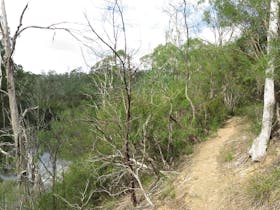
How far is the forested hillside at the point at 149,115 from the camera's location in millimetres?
7629

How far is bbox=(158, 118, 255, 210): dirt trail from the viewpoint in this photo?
7902mm

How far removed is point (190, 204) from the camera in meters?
8.20

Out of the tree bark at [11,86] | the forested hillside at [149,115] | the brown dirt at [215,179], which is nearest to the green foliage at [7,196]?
the forested hillside at [149,115]

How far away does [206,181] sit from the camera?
8688 mm

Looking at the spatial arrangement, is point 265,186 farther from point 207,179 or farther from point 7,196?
point 7,196

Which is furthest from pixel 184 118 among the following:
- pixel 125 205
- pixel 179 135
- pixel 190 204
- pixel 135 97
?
pixel 190 204

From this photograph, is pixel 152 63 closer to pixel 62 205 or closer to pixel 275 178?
pixel 62 205

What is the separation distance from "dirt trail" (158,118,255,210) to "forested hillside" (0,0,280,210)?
0.51m

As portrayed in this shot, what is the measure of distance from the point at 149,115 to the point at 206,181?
235 cm

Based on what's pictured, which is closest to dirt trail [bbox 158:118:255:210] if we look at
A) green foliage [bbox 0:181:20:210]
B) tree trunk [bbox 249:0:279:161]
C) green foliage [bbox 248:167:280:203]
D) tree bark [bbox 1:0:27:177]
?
tree trunk [bbox 249:0:279:161]

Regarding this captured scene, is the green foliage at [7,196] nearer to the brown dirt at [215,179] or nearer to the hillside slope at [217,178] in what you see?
the brown dirt at [215,179]

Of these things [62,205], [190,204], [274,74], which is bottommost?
[62,205]

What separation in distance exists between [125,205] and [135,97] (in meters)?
2.80

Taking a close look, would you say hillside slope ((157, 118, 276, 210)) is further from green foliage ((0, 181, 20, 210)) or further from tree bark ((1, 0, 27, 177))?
green foliage ((0, 181, 20, 210))
